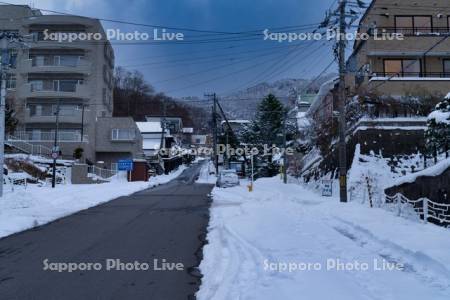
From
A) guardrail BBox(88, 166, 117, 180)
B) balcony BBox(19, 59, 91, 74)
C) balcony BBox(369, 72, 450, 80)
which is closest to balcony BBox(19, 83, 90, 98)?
balcony BBox(19, 59, 91, 74)

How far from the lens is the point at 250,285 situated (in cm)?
761

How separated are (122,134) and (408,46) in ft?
122

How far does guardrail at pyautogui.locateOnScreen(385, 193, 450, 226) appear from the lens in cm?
1509

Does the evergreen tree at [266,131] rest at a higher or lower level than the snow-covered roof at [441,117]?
higher

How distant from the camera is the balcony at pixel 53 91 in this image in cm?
5800

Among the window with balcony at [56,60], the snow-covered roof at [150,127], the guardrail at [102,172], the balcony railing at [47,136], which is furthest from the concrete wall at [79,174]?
the snow-covered roof at [150,127]

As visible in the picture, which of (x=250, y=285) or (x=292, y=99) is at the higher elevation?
(x=292, y=99)

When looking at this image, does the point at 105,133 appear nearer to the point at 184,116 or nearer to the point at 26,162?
the point at 26,162

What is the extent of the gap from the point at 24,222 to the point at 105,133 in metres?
47.7

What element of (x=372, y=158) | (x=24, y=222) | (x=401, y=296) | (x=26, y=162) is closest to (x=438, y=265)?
(x=401, y=296)

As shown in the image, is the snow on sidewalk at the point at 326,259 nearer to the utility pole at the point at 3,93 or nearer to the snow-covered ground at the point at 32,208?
the snow-covered ground at the point at 32,208

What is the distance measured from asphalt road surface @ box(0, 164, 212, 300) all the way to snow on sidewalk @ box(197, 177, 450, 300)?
0.58 meters

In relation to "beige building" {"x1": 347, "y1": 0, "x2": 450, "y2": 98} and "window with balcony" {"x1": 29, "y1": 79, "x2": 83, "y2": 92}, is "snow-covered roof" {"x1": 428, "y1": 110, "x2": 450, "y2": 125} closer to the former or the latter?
"beige building" {"x1": 347, "y1": 0, "x2": 450, "y2": 98}

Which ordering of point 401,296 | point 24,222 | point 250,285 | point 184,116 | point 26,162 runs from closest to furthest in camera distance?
point 401,296
point 250,285
point 24,222
point 26,162
point 184,116
